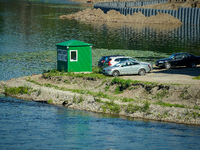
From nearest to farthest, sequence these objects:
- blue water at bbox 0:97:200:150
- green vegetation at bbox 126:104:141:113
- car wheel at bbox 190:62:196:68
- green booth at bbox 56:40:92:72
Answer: blue water at bbox 0:97:200:150 → green vegetation at bbox 126:104:141:113 → green booth at bbox 56:40:92:72 → car wheel at bbox 190:62:196:68

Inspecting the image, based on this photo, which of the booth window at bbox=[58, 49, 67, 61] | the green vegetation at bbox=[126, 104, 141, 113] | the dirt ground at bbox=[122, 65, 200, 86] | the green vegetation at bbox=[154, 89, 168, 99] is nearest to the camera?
the green vegetation at bbox=[126, 104, 141, 113]

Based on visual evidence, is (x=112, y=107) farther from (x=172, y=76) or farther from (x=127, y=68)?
(x=172, y=76)

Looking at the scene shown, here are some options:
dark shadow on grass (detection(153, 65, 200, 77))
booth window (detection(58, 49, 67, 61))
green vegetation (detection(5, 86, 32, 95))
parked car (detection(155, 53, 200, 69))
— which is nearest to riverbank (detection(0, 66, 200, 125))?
green vegetation (detection(5, 86, 32, 95))

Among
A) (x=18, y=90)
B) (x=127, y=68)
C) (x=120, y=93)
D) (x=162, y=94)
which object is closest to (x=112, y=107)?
(x=120, y=93)

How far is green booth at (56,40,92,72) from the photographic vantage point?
1476 inches

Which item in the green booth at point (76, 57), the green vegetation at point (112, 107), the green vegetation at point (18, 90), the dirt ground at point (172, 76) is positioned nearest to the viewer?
the green vegetation at point (112, 107)

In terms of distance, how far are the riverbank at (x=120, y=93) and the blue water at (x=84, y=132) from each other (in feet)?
4.00

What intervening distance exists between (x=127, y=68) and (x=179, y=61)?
834 cm

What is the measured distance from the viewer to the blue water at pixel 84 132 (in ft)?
72.0

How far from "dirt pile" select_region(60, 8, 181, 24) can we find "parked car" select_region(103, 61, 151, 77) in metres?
74.7

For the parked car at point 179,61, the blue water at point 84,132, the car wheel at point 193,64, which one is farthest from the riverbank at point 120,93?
the car wheel at point 193,64

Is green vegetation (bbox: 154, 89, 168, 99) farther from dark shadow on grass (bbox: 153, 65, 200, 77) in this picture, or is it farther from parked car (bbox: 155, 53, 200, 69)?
Answer: parked car (bbox: 155, 53, 200, 69)

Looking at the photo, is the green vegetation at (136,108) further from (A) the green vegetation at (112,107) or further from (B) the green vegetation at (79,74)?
(B) the green vegetation at (79,74)

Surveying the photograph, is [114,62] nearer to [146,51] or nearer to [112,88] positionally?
[112,88]
